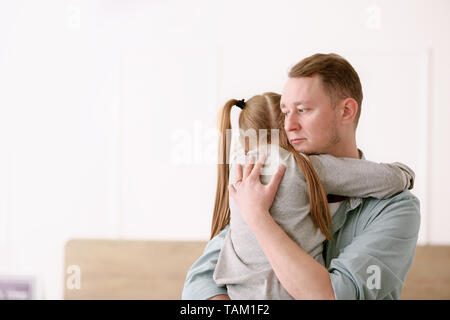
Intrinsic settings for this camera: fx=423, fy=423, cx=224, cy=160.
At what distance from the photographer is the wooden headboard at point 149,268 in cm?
127

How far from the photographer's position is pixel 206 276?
78cm

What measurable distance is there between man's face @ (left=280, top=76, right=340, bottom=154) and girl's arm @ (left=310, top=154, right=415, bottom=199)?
0.17 feet

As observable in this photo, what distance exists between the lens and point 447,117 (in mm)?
1271

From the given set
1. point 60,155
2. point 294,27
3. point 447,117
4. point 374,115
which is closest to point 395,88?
point 374,115

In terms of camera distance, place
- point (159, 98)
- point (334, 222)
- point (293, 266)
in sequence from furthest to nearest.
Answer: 1. point (159, 98)
2. point (334, 222)
3. point (293, 266)

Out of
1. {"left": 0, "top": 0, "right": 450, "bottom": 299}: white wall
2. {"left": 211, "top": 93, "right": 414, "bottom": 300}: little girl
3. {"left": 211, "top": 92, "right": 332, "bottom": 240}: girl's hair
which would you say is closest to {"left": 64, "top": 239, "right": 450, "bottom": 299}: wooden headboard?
{"left": 0, "top": 0, "right": 450, "bottom": 299}: white wall

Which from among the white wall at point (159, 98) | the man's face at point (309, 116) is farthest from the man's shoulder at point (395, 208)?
the white wall at point (159, 98)

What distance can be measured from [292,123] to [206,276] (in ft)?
1.05

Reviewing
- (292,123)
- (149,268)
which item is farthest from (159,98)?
(292,123)

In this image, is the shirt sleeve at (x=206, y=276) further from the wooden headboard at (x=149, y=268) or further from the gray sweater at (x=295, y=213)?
the wooden headboard at (x=149, y=268)

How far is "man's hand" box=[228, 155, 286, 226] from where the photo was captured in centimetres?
66

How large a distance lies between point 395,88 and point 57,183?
3.48ft

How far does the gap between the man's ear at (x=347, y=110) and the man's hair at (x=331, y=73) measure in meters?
0.01

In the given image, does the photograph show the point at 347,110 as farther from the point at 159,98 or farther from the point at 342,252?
the point at 159,98
